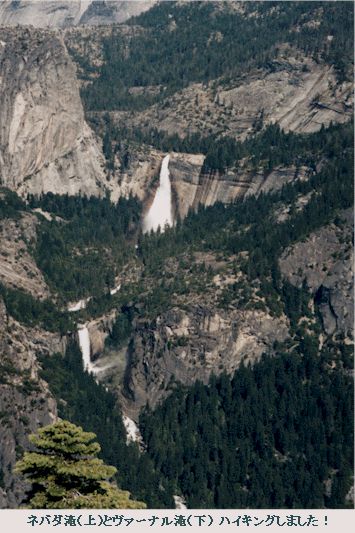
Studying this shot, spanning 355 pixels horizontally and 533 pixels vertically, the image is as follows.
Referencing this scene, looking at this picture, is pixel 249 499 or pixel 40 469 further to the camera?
pixel 249 499
